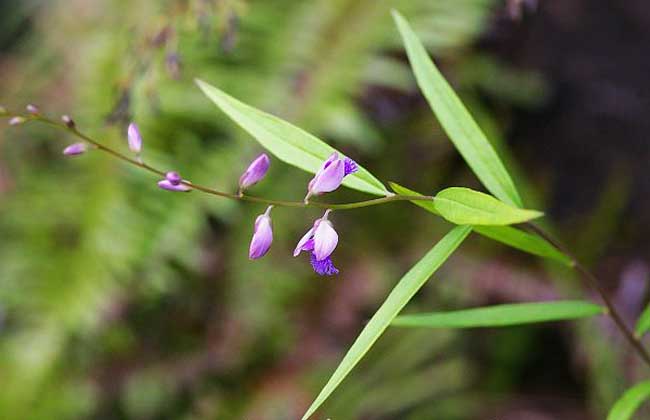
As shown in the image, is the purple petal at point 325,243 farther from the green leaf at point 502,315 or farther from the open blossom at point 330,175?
the green leaf at point 502,315

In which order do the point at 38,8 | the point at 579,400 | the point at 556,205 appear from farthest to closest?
the point at 38,8 → the point at 556,205 → the point at 579,400

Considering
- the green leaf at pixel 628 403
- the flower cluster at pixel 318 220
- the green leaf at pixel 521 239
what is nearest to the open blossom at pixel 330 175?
the flower cluster at pixel 318 220

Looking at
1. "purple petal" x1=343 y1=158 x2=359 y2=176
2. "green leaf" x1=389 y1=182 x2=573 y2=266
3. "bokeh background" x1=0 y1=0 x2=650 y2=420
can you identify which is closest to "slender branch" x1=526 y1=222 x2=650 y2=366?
"green leaf" x1=389 y1=182 x2=573 y2=266

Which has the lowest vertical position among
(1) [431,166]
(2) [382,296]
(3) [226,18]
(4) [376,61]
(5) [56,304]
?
(5) [56,304]

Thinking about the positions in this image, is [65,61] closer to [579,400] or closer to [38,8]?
[38,8]

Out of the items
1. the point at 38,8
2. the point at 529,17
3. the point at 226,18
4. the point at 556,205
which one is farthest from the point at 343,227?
the point at 38,8

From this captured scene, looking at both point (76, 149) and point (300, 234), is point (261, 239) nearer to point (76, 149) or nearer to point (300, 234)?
point (76, 149)
